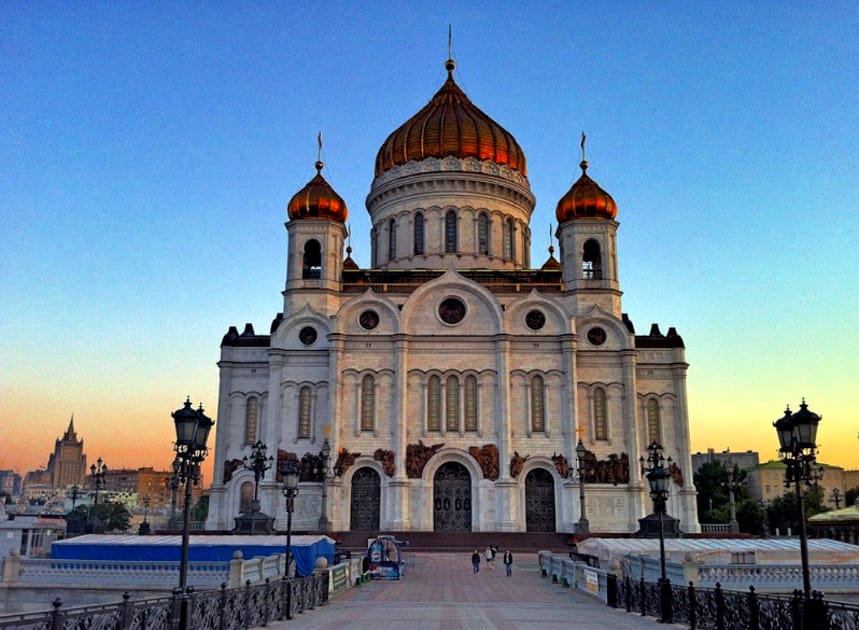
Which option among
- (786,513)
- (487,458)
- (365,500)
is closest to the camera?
(487,458)

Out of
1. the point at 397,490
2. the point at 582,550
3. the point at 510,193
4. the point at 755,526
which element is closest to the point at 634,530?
the point at 397,490

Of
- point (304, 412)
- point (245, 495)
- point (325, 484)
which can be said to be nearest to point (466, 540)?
point (325, 484)

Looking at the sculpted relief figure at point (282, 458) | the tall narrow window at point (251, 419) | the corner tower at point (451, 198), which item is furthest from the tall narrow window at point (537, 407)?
the tall narrow window at point (251, 419)

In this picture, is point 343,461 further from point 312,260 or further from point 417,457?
point 312,260

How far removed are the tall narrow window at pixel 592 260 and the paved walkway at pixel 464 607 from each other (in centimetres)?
1940

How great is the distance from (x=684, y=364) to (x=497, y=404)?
965 cm

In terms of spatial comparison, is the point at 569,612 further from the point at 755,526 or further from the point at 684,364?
the point at 755,526

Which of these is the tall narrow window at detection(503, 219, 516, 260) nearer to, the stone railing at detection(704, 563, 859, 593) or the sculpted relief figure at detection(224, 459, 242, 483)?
the sculpted relief figure at detection(224, 459, 242, 483)

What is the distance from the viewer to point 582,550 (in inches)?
962

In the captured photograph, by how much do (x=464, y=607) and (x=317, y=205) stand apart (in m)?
28.6

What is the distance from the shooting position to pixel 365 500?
38562 millimetres

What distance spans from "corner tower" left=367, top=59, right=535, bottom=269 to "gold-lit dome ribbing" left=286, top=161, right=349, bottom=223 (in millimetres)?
4453

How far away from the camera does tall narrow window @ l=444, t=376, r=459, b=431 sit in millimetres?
39156

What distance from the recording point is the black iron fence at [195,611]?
885 centimetres
